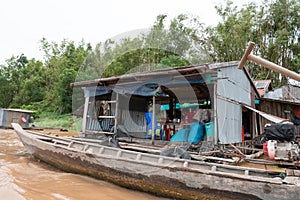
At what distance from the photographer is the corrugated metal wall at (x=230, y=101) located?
21.9 ft

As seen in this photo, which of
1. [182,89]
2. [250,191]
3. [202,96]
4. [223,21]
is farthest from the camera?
[223,21]

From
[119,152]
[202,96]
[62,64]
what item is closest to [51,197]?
[119,152]

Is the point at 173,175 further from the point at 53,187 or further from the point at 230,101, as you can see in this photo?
the point at 230,101

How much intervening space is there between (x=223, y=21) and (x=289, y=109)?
41.5 feet

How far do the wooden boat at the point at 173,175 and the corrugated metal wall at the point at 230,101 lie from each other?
258 cm

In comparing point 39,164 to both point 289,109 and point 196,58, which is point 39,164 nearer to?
point 289,109

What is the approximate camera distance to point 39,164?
22.4 feet

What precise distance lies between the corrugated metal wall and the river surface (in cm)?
338

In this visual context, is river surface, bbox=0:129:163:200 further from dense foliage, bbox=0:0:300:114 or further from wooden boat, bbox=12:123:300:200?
dense foliage, bbox=0:0:300:114

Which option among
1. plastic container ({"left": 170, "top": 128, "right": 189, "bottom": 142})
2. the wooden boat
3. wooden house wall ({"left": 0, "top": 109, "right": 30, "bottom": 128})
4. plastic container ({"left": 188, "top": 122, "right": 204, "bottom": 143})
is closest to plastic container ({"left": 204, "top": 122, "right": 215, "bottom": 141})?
plastic container ({"left": 188, "top": 122, "right": 204, "bottom": 143})

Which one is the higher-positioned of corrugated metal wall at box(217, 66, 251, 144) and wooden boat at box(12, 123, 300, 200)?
corrugated metal wall at box(217, 66, 251, 144)

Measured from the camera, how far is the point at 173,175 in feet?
13.7

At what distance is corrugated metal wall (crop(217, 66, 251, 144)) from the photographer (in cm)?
669

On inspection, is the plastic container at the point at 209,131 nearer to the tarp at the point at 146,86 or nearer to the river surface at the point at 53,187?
the tarp at the point at 146,86
